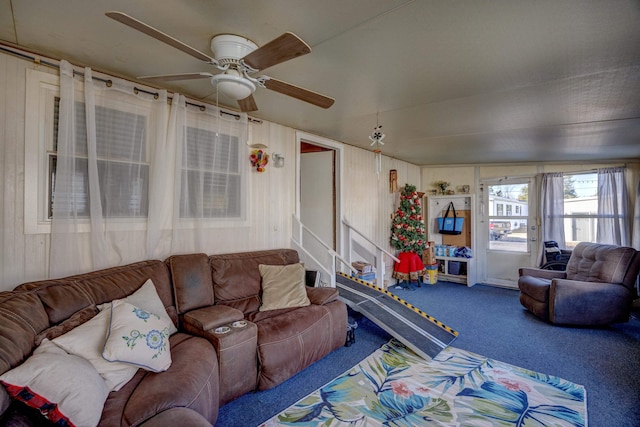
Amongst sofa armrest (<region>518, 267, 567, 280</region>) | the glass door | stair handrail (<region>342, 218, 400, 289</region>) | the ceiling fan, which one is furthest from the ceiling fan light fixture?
the glass door

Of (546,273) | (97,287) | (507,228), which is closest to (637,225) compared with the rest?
(546,273)

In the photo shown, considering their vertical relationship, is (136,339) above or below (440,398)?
above

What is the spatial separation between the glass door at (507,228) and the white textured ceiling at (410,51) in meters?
2.48

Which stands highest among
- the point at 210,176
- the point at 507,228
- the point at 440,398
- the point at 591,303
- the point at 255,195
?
the point at 210,176

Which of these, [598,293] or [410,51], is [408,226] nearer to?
[598,293]

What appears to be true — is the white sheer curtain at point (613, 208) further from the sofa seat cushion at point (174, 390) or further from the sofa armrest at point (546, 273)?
the sofa seat cushion at point (174, 390)

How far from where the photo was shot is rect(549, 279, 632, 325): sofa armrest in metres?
3.46

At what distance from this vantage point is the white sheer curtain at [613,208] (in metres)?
4.55

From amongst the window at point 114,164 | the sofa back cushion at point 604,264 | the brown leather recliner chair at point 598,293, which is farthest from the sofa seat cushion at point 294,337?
the sofa back cushion at point 604,264

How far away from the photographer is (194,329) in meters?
2.24

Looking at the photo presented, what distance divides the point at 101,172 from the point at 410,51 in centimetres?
252

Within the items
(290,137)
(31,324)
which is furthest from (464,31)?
(31,324)

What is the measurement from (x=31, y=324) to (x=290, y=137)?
308 centimetres

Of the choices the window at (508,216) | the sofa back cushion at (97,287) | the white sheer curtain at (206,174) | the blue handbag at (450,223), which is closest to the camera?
the sofa back cushion at (97,287)
